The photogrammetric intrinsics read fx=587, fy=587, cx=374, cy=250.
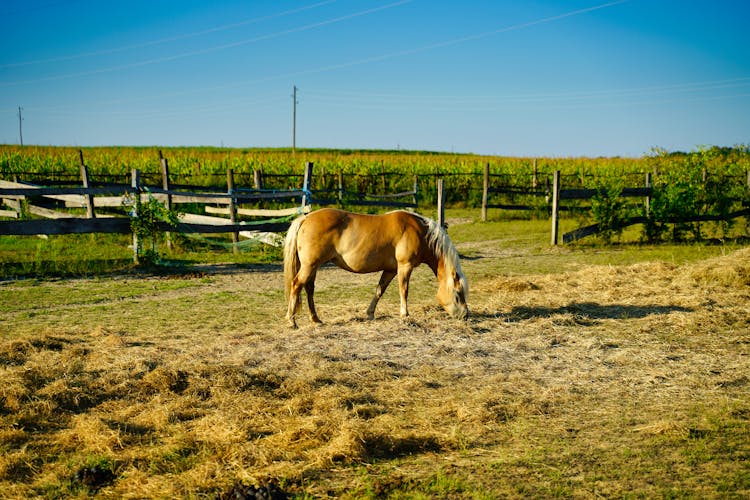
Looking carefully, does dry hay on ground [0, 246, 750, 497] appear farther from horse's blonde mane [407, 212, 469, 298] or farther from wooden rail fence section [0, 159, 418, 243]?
wooden rail fence section [0, 159, 418, 243]

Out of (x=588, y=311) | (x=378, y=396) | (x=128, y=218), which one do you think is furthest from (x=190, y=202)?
(x=378, y=396)

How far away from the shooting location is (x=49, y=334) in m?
6.39

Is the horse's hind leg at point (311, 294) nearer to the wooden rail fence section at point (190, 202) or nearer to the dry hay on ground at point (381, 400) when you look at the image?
the dry hay on ground at point (381, 400)

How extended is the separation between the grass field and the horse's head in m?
0.20

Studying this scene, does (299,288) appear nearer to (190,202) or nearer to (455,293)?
(455,293)

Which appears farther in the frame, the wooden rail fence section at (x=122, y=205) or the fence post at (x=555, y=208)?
the fence post at (x=555, y=208)

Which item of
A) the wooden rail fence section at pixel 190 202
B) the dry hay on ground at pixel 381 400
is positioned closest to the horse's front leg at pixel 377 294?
the dry hay on ground at pixel 381 400

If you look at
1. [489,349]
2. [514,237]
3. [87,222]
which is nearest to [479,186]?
[514,237]

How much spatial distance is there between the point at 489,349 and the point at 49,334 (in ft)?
15.6

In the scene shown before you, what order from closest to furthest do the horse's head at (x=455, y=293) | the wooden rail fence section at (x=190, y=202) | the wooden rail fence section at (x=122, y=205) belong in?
the horse's head at (x=455, y=293), the wooden rail fence section at (x=122, y=205), the wooden rail fence section at (x=190, y=202)

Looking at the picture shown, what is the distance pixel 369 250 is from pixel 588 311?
3.19 meters

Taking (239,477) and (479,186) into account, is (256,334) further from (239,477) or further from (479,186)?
(479,186)

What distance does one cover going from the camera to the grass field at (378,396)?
348 centimetres

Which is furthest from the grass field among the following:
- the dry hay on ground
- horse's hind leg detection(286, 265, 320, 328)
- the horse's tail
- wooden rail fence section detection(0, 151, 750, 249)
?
wooden rail fence section detection(0, 151, 750, 249)
